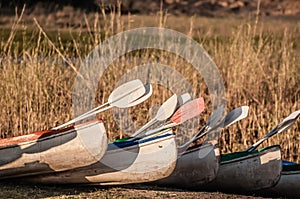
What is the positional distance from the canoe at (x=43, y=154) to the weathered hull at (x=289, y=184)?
5.61ft

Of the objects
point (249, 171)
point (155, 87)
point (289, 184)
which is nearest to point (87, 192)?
point (249, 171)

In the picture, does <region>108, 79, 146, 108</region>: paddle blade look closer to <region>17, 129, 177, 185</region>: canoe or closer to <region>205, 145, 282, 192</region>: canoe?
<region>17, 129, 177, 185</region>: canoe

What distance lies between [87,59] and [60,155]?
3.17 meters

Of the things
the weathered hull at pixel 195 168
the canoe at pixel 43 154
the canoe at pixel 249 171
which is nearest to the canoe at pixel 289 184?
the canoe at pixel 249 171

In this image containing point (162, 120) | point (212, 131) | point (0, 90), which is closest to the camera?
point (162, 120)

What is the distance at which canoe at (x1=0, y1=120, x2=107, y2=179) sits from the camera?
507cm

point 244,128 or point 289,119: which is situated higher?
point 289,119

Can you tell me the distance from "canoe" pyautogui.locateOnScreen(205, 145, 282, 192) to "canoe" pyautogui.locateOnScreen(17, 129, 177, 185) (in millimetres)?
736

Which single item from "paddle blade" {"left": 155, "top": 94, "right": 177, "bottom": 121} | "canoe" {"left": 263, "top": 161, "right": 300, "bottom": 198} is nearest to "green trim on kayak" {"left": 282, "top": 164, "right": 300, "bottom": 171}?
"canoe" {"left": 263, "top": 161, "right": 300, "bottom": 198}

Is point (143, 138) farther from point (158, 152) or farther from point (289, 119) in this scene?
point (289, 119)

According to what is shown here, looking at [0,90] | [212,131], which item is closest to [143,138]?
[212,131]

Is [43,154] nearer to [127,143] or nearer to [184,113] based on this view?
[127,143]

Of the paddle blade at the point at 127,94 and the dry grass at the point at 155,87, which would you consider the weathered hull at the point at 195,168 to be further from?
the dry grass at the point at 155,87

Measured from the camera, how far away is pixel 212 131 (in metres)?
6.11
